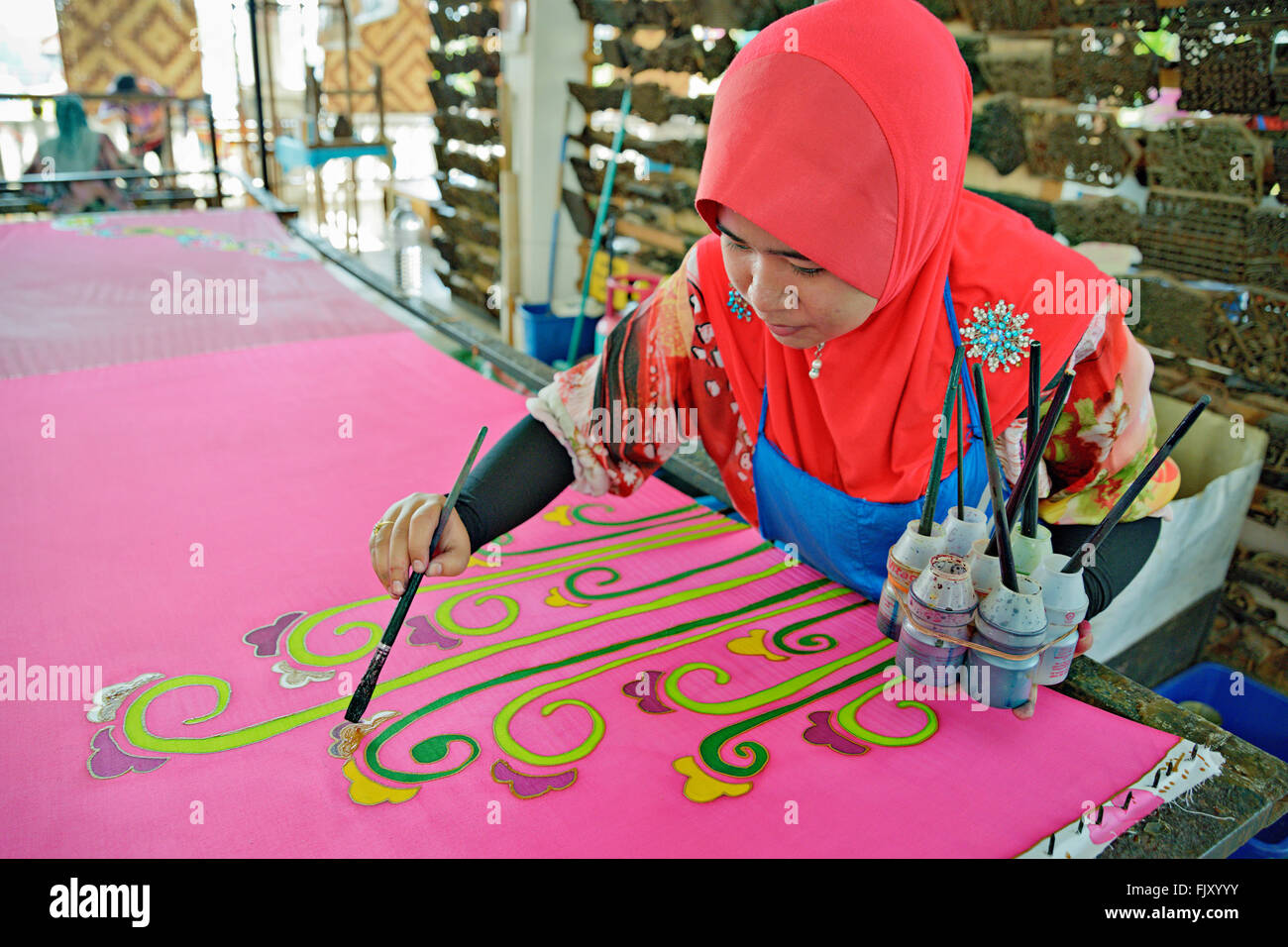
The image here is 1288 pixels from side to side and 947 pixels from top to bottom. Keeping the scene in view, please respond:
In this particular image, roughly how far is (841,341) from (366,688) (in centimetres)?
68

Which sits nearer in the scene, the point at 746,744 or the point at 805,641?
the point at 746,744

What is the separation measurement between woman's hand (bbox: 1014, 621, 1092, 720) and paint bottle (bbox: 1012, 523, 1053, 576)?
0.39 feet

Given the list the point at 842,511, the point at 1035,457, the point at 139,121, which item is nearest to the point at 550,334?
the point at 139,121

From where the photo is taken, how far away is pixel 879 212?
2.93 feet

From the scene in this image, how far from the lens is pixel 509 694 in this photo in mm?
947

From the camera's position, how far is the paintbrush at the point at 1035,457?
72 cm

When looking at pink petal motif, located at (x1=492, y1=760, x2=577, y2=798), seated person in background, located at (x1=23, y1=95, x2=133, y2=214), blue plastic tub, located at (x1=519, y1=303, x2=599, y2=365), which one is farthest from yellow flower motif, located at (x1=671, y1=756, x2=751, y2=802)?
seated person in background, located at (x1=23, y1=95, x2=133, y2=214)

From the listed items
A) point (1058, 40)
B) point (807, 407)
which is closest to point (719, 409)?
point (807, 407)

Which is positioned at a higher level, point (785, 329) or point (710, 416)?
point (785, 329)

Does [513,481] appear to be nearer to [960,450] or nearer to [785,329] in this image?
[785,329]

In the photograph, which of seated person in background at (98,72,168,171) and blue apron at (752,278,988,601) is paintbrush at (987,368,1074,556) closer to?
blue apron at (752,278,988,601)

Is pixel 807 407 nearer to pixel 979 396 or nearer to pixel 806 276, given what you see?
pixel 806 276

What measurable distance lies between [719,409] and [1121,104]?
4.97 ft

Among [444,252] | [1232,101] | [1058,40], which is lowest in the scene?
[444,252]
